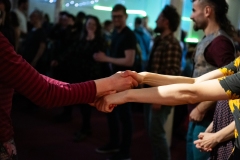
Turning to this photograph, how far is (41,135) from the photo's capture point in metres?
3.79

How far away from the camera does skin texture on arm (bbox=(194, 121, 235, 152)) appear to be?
1576mm

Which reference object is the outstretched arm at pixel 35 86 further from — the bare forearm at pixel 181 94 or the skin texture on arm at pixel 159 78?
the skin texture on arm at pixel 159 78

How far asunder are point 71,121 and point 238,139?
3170mm

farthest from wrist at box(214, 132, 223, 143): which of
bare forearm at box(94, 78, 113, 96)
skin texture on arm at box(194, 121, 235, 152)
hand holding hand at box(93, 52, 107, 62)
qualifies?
hand holding hand at box(93, 52, 107, 62)

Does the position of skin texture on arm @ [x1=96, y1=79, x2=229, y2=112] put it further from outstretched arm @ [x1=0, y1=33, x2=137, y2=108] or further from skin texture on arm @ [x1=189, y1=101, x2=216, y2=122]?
skin texture on arm @ [x1=189, y1=101, x2=216, y2=122]

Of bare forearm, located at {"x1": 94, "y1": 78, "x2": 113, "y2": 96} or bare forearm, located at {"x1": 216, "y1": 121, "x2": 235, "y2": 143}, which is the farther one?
bare forearm, located at {"x1": 216, "y1": 121, "x2": 235, "y2": 143}

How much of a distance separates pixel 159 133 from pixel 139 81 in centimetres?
104

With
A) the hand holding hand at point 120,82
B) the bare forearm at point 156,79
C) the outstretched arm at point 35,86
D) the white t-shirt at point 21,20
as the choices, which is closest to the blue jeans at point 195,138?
the bare forearm at point 156,79

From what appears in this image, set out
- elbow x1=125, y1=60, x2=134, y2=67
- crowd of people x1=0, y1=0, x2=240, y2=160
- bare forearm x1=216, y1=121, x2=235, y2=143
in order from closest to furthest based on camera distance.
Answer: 1. crowd of people x1=0, y1=0, x2=240, y2=160
2. bare forearm x1=216, y1=121, x2=235, y2=143
3. elbow x1=125, y1=60, x2=134, y2=67

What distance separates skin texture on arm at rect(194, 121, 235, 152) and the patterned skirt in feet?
0.08

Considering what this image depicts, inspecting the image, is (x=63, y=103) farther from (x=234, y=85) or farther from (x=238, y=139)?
(x=238, y=139)

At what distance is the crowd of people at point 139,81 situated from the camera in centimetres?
118

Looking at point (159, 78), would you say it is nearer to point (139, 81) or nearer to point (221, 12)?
point (139, 81)

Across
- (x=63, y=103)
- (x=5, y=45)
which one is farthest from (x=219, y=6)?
(x=5, y=45)
